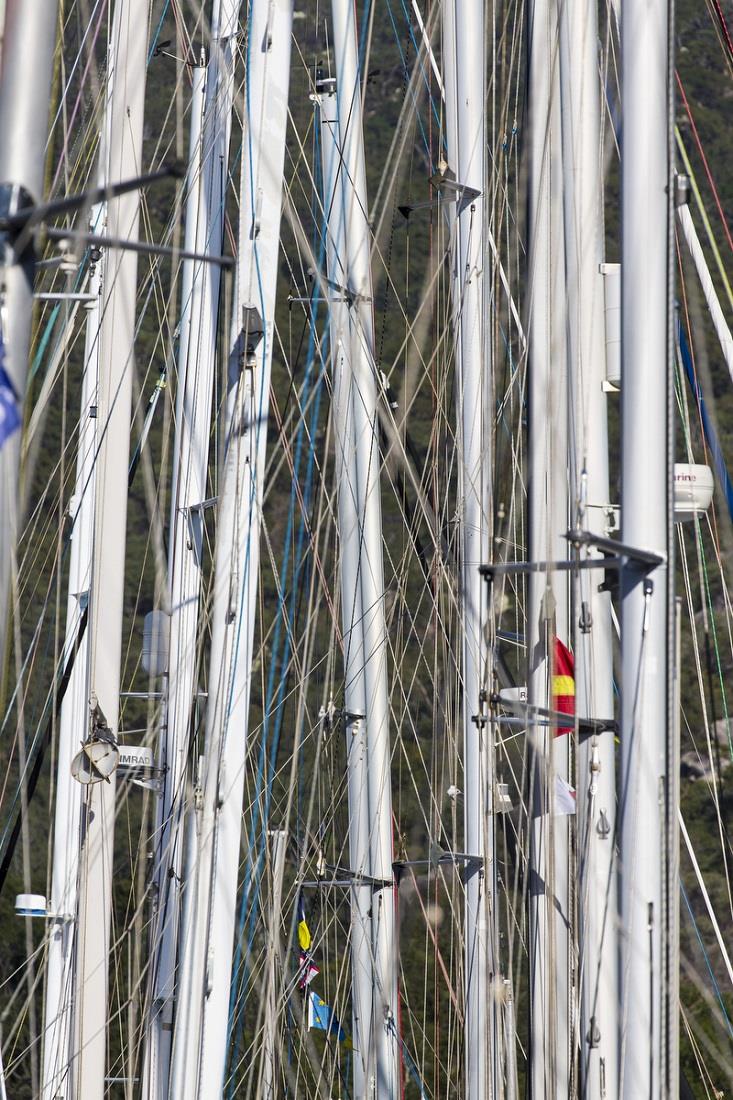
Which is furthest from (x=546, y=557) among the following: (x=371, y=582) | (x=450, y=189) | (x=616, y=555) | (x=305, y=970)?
(x=305, y=970)

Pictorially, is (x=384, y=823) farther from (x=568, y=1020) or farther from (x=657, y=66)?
(x=657, y=66)

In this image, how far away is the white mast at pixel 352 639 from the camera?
30.7 ft

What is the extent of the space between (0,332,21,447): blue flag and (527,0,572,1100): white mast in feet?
8.98

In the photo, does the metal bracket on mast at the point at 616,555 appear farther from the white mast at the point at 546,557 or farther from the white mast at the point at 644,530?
the white mast at the point at 546,557

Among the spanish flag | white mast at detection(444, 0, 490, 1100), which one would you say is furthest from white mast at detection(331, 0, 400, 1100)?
the spanish flag

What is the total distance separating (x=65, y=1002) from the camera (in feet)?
29.8

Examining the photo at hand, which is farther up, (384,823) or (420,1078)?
(384,823)

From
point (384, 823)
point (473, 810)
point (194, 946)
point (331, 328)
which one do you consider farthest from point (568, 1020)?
point (331, 328)

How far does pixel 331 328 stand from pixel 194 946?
3.86m

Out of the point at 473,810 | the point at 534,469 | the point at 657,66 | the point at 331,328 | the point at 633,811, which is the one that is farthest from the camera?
the point at 331,328

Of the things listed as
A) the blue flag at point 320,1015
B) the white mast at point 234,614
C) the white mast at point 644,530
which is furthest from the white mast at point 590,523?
the blue flag at point 320,1015

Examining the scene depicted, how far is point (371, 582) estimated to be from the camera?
959 cm

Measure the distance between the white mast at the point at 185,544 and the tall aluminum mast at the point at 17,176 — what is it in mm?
4916

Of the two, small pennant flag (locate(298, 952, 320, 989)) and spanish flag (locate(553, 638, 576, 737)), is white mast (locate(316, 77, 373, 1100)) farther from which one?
spanish flag (locate(553, 638, 576, 737))
